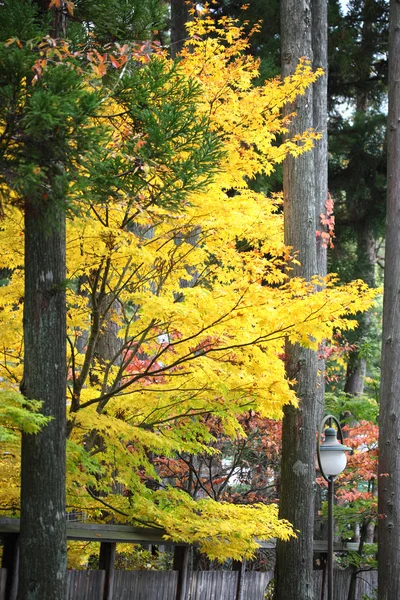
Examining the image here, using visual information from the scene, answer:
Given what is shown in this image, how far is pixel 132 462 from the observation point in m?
7.58

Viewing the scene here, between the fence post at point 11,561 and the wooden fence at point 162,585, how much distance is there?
5 cm

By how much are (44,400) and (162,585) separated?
121 inches

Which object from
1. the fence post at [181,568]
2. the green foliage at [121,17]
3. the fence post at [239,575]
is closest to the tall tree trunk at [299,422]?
the fence post at [239,575]

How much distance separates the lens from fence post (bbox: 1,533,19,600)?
6.52m

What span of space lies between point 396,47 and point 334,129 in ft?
21.9

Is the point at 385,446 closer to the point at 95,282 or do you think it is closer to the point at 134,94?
the point at 95,282

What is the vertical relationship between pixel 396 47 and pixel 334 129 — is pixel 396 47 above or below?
below

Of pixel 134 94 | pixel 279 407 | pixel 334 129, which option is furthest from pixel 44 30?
pixel 334 129

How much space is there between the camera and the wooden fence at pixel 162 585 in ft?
23.7

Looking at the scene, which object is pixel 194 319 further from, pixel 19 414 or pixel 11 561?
pixel 11 561

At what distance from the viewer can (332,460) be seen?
26.5 feet

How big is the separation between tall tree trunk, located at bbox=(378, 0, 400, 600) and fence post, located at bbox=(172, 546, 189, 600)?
376 centimetres

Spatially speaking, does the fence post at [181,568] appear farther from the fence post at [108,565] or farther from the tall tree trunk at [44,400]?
the tall tree trunk at [44,400]

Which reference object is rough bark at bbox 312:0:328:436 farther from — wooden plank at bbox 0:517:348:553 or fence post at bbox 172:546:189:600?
wooden plank at bbox 0:517:348:553
